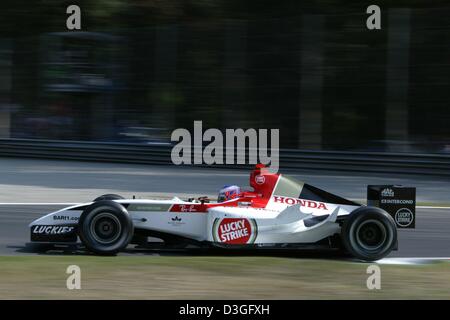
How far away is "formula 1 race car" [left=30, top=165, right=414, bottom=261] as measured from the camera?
7.99 m

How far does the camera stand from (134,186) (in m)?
15.3

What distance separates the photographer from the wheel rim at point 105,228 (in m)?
8.00

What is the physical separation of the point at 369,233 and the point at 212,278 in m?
1.91

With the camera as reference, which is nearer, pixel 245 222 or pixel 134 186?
pixel 245 222

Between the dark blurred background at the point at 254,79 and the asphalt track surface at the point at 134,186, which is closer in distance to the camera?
the asphalt track surface at the point at 134,186

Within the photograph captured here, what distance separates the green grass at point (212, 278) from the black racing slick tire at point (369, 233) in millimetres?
260
